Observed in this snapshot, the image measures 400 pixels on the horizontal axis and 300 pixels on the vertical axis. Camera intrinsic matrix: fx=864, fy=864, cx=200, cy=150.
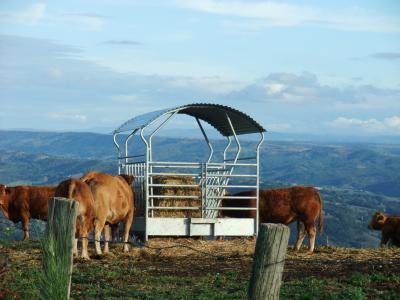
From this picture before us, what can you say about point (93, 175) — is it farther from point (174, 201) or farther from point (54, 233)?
point (54, 233)

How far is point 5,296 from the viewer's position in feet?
32.3

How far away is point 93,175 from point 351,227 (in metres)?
146

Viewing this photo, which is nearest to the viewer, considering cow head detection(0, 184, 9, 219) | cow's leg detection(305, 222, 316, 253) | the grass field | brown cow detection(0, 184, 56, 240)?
the grass field

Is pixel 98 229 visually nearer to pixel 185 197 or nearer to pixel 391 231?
pixel 185 197

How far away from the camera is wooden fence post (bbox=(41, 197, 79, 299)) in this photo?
9.11 m

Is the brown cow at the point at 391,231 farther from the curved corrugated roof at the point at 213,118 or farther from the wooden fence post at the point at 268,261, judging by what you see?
the wooden fence post at the point at 268,261

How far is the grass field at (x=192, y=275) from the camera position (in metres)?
12.0

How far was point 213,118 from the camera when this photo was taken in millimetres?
24391

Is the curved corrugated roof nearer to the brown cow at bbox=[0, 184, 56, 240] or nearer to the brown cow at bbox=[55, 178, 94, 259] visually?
the brown cow at bbox=[0, 184, 56, 240]

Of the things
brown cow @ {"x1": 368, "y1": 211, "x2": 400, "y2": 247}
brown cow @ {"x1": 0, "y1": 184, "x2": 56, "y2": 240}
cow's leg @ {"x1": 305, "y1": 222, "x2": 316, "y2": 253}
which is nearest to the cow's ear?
brown cow @ {"x1": 368, "y1": 211, "x2": 400, "y2": 247}

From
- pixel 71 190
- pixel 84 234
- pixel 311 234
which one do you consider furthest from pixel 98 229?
pixel 311 234

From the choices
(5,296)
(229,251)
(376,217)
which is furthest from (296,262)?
(376,217)

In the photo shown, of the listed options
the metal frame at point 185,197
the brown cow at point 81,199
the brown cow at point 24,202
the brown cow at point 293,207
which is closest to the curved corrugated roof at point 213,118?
the metal frame at point 185,197

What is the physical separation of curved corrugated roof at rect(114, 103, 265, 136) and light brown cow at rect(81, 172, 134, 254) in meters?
2.28
